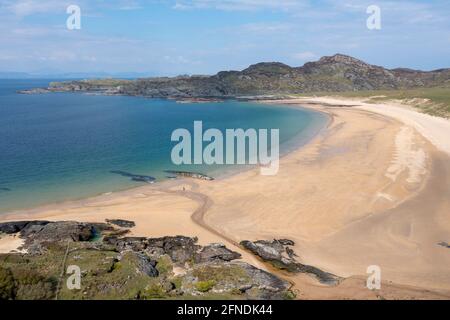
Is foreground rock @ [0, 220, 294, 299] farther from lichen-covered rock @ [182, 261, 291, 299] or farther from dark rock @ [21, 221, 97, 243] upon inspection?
dark rock @ [21, 221, 97, 243]

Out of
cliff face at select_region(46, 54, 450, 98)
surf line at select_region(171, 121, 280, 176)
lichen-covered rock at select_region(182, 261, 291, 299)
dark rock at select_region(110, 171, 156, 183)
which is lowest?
lichen-covered rock at select_region(182, 261, 291, 299)

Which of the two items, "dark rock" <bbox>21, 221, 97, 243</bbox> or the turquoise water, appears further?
the turquoise water

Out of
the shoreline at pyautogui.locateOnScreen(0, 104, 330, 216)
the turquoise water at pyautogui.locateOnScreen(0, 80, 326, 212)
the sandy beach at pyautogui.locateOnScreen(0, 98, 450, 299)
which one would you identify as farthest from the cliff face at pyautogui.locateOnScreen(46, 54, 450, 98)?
the sandy beach at pyautogui.locateOnScreen(0, 98, 450, 299)

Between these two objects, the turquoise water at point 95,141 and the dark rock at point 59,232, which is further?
the turquoise water at point 95,141

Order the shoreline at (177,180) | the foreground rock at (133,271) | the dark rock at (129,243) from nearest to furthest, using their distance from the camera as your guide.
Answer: the foreground rock at (133,271) → the dark rock at (129,243) → the shoreline at (177,180)

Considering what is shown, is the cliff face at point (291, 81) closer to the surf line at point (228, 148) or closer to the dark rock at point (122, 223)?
the surf line at point (228, 148)

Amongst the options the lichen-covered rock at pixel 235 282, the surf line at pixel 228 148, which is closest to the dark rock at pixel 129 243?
the lichen-covered rock at pixel 235 282

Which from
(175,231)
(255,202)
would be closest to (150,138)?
(255,202)

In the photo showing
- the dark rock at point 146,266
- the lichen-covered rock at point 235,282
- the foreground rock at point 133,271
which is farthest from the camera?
the dark rock at point 146,266
